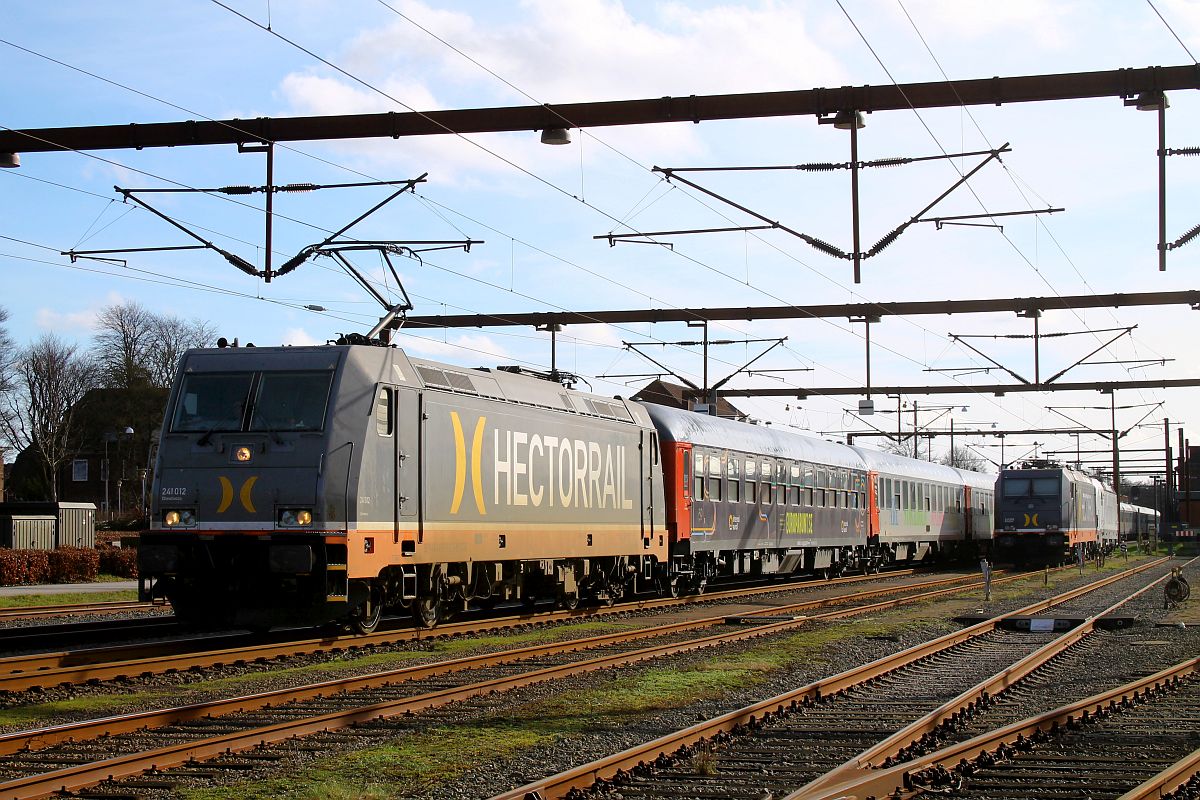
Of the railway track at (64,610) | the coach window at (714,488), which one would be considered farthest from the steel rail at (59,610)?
the coach window at (714,488)

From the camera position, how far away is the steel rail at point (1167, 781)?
7.68 m

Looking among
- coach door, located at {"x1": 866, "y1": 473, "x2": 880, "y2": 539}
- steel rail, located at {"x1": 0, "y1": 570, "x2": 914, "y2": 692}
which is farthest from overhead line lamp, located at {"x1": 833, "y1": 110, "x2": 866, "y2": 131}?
coach door, located at {"x1": 866, "y1": 473, "x2": 880, "y2": 539}

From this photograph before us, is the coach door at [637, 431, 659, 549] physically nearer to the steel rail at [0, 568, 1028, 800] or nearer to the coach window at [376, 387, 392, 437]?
the steel rail at [0, 568, 1028, 800]

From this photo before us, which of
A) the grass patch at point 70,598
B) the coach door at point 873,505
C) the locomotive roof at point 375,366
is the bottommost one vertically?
the grass patch at point 70,598

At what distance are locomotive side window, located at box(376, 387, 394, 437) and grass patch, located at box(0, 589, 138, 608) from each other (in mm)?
12448

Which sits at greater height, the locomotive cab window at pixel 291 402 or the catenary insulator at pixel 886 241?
the catenary insulator at pixel 886 241

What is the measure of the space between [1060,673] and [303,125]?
10489 mm

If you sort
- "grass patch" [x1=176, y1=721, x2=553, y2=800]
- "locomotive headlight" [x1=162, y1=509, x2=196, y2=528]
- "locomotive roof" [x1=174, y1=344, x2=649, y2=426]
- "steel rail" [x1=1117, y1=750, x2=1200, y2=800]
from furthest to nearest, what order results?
"locomotive roof" [x1=174, y1=344, x2=649, y2=426]
"locomotive headlight" [x1=162, y1=509, x2=196, y2=528]
"grass patch" [x1=176, y1=721, x2=553, y2=800]
"steel rail" [x1=1117, y1=750, x2=1200, y2=800]

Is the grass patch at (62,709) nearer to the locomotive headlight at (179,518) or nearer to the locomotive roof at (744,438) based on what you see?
the locomotive headlight at (179,518)

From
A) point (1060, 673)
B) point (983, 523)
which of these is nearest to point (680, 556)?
point (1060, 673)

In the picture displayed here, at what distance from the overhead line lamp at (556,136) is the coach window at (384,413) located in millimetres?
4149

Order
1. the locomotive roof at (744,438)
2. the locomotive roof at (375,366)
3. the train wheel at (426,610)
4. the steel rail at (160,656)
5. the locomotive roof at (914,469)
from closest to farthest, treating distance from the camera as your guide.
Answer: the steel rail at (160,656) < the locomotive roof at (375,366) < the train wheel at (426,610) < the locomotive roof at (744,438) < the locomotive roof at (914,469)

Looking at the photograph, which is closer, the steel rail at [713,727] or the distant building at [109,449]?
the steel rail at [713,727]

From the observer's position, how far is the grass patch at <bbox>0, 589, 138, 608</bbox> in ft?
84.2
